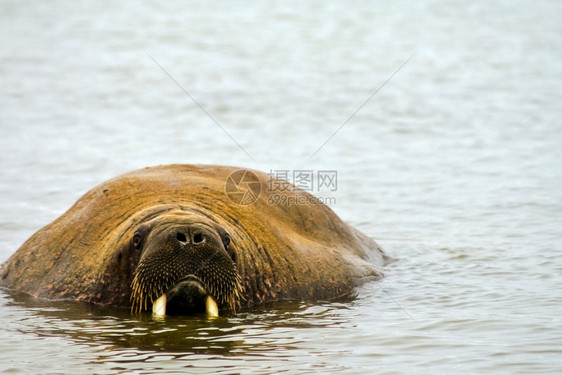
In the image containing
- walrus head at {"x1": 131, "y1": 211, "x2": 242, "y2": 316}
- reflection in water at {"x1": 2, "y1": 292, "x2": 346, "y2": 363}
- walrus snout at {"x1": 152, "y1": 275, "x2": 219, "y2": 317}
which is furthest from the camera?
walrus snout at {"x1": 152, "y1": 275, "x2": 219, "y2": 317}

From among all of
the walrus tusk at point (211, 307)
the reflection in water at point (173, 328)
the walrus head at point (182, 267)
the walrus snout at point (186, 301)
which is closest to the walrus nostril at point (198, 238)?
the walrus head at point (182, 267)

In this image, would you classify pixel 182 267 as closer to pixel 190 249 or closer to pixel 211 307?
pixel 190 249

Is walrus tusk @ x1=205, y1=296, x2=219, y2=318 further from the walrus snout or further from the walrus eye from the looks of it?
the walrus eye

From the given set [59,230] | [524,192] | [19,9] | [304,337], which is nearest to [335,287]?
[304,337]

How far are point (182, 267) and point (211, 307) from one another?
0.53 meters

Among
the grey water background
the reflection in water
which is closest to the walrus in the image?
the reflection in water

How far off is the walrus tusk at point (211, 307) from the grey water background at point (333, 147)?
0.10 m

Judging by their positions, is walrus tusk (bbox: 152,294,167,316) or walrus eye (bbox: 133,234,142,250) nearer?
walrus tusk (bbox: 152,294,167,316)

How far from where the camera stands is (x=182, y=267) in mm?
7023

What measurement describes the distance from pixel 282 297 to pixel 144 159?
9.53 m

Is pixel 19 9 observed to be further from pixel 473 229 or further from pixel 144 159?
pixel 473 229

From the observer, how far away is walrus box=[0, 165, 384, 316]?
714 cm

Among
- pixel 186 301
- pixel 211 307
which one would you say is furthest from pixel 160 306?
pixel 211 307

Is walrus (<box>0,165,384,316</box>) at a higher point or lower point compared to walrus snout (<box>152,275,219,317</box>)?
higher
